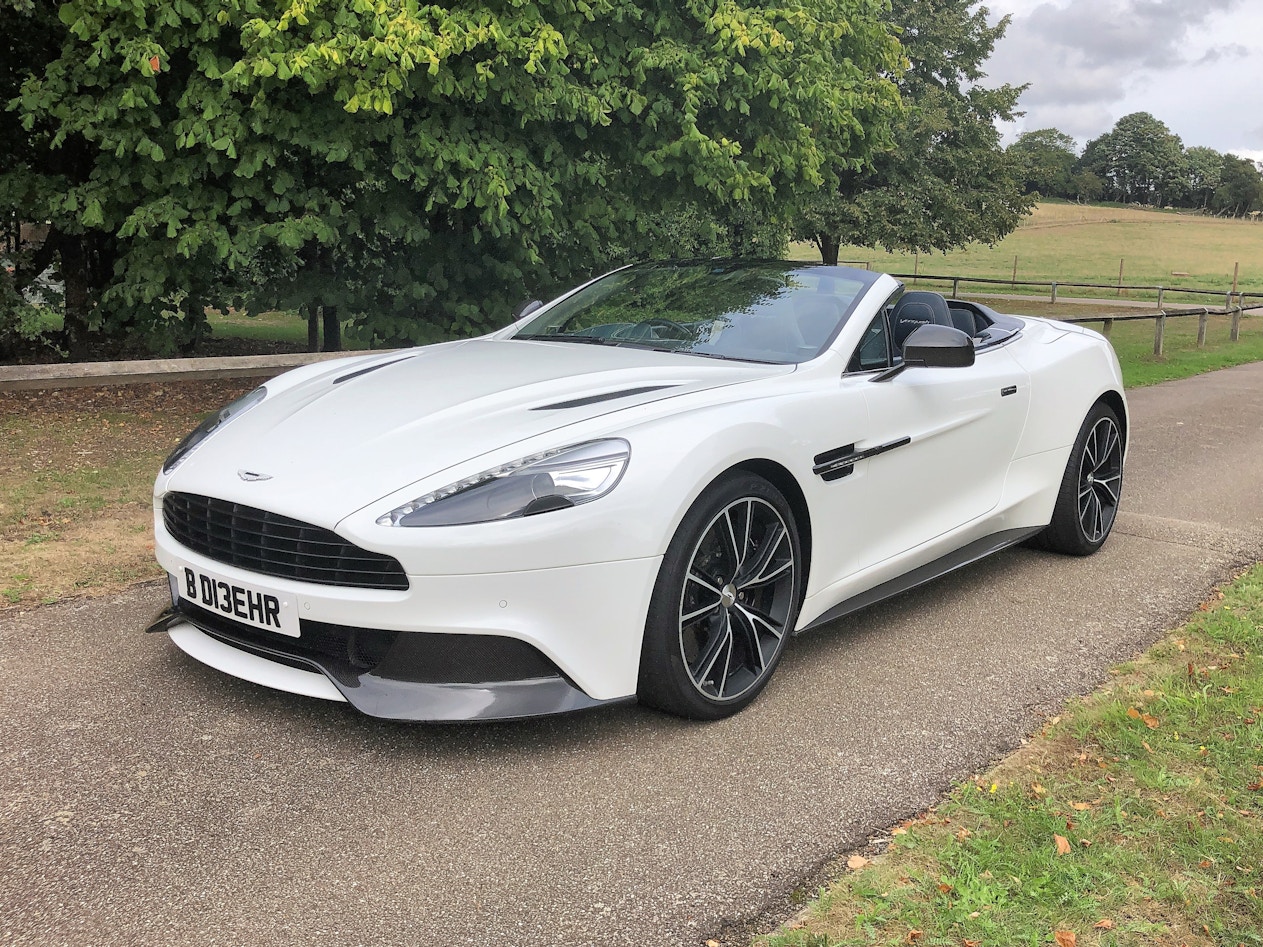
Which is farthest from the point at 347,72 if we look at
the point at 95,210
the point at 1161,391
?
the point at 1161,391

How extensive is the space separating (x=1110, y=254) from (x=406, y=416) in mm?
66939

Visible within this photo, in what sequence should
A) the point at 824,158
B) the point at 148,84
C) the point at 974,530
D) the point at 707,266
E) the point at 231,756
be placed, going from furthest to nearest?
the point at 824,158, the point at 148,84, the point at 707,266, the point at 974,530, the point at 231,756

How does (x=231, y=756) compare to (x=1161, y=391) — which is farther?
(x=1161, y=391)

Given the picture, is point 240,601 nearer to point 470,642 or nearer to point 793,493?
point 470,642

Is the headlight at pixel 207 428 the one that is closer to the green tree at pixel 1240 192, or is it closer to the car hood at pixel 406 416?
the car hood at pixel 406 416

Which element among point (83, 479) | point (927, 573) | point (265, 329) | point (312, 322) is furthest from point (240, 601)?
point (265, 329)

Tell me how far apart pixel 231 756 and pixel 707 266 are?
9.60ft

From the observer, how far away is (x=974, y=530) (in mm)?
4664

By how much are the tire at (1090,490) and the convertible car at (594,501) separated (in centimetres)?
72

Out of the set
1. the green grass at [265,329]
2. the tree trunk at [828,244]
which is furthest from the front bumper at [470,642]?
the tree trunk at [828,244]

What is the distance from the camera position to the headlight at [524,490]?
2.96m

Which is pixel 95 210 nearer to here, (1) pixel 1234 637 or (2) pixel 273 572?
(2) pixel 273 572

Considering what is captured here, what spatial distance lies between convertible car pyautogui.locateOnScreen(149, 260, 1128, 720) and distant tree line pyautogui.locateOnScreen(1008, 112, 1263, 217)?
4378 inches

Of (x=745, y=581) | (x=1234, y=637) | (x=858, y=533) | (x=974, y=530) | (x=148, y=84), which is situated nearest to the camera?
(x=745, y=581)
